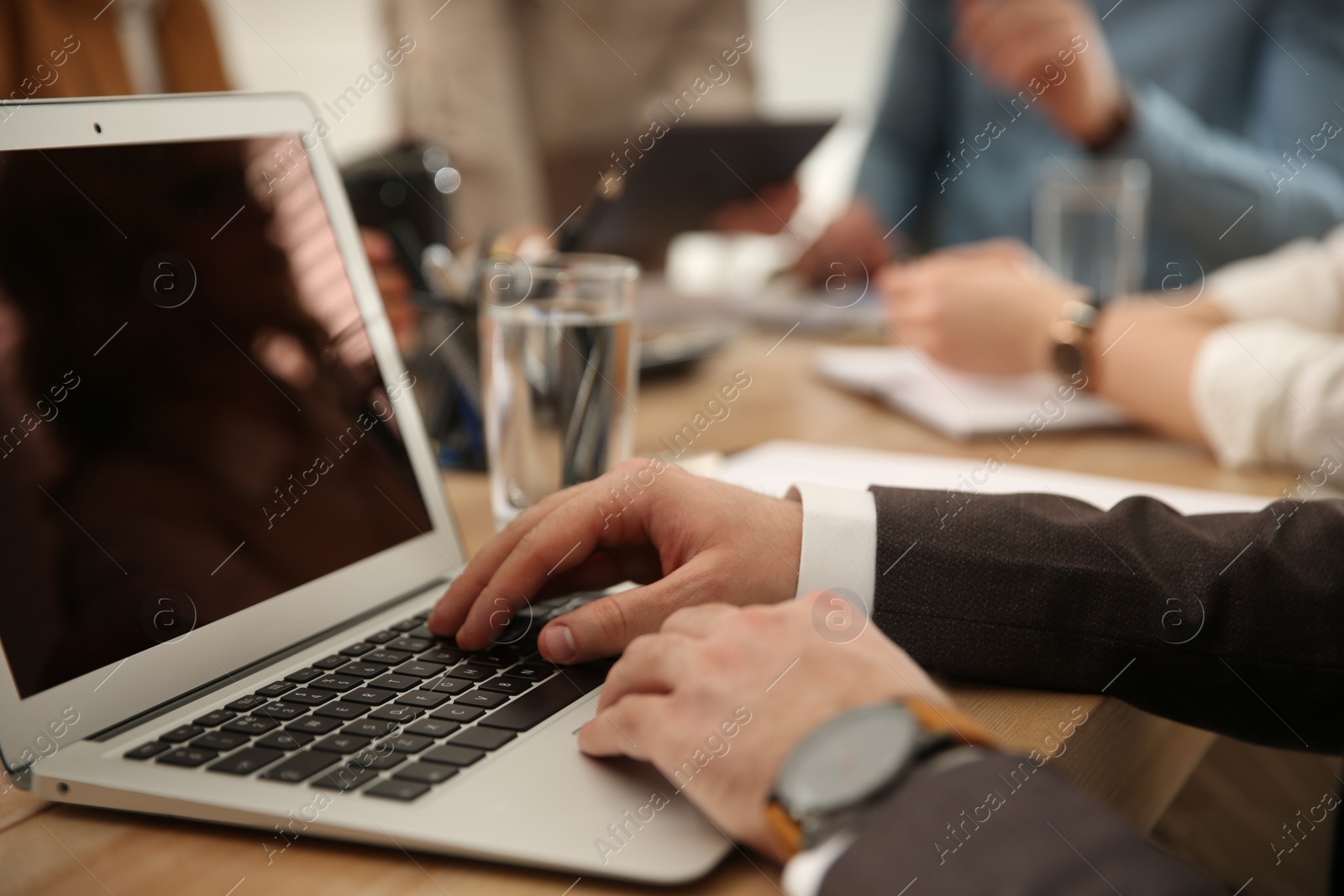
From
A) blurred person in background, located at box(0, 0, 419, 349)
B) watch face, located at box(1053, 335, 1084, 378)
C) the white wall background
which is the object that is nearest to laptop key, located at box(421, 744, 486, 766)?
blurred person in background, located at box(0, 0, 419, 349)

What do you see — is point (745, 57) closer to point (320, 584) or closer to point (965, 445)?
point (965, 445)

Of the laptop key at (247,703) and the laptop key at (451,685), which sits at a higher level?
the laptop key at (247,703)

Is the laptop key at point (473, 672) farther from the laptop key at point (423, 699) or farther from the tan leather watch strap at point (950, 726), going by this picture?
the tan leather watch strap at point (950, 726)

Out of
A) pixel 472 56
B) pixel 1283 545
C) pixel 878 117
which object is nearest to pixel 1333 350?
pixel 1283 545

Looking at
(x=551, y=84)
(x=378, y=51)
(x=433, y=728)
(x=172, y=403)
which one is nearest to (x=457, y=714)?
(x=433, y=728)

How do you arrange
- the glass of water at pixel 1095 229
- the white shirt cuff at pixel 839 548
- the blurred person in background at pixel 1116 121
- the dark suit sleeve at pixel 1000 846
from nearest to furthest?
the dark suit sleeve at pixel 1000 846, the white shirt cuff at pixel 839 548, the glass of water at pixel 1095 229, the blurred person in background at pixel 1116 121

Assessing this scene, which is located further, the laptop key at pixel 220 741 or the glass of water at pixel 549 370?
the glass of water at pixel 549 370

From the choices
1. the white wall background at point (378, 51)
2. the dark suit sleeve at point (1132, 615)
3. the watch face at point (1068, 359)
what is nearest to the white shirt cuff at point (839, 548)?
the dark suit sleeve at point (1132, 615)

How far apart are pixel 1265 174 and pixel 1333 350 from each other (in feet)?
2.65

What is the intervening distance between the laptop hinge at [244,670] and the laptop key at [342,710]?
63 mm

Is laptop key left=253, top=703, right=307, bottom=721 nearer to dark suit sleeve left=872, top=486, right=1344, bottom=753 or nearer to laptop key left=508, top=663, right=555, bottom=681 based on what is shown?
laptop key left=508, top=663, right=555, bottom=681

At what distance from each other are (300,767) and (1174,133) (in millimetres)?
1552

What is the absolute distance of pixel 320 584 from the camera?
58 centimetres

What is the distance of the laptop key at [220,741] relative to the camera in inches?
17.4
